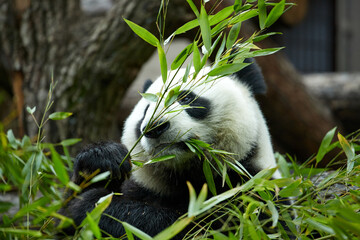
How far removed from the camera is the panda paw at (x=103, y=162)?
1692 millimetres

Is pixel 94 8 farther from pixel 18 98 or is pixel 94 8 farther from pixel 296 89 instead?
pixel 296 89

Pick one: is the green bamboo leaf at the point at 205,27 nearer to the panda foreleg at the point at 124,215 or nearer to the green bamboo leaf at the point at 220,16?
the green bamboo leaf at the point at 220,16

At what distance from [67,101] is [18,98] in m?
0.42

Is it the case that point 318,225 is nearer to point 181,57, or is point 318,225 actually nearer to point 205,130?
point 181,57

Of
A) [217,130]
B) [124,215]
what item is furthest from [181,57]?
[124,215]

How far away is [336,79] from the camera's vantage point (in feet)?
17.5

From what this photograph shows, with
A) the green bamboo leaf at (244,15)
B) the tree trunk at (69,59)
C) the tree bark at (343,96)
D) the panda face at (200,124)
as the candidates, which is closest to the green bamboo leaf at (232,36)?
the green bamboo leaf at (244,15)

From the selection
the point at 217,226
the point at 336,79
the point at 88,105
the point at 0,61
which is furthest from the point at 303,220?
the point at 336,79

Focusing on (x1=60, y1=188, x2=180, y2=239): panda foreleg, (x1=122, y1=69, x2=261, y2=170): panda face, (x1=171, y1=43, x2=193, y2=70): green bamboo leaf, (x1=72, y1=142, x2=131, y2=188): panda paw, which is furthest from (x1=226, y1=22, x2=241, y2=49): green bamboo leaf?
(x1=60, y1=188, x2=180, y2=239): panda foreleg

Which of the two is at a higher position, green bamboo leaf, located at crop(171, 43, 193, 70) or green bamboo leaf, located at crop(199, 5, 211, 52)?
green bamboo leaf, located at crop(199, 5, 211, 52)

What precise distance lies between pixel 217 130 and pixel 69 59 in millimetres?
1811

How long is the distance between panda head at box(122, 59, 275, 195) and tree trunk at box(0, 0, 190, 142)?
132 centimetres

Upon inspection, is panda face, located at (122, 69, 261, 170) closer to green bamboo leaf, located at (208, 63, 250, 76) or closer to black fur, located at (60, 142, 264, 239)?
black fur, located at (60, 142, 264, 239)

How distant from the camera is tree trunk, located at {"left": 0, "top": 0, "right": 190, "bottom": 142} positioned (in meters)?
3.25
